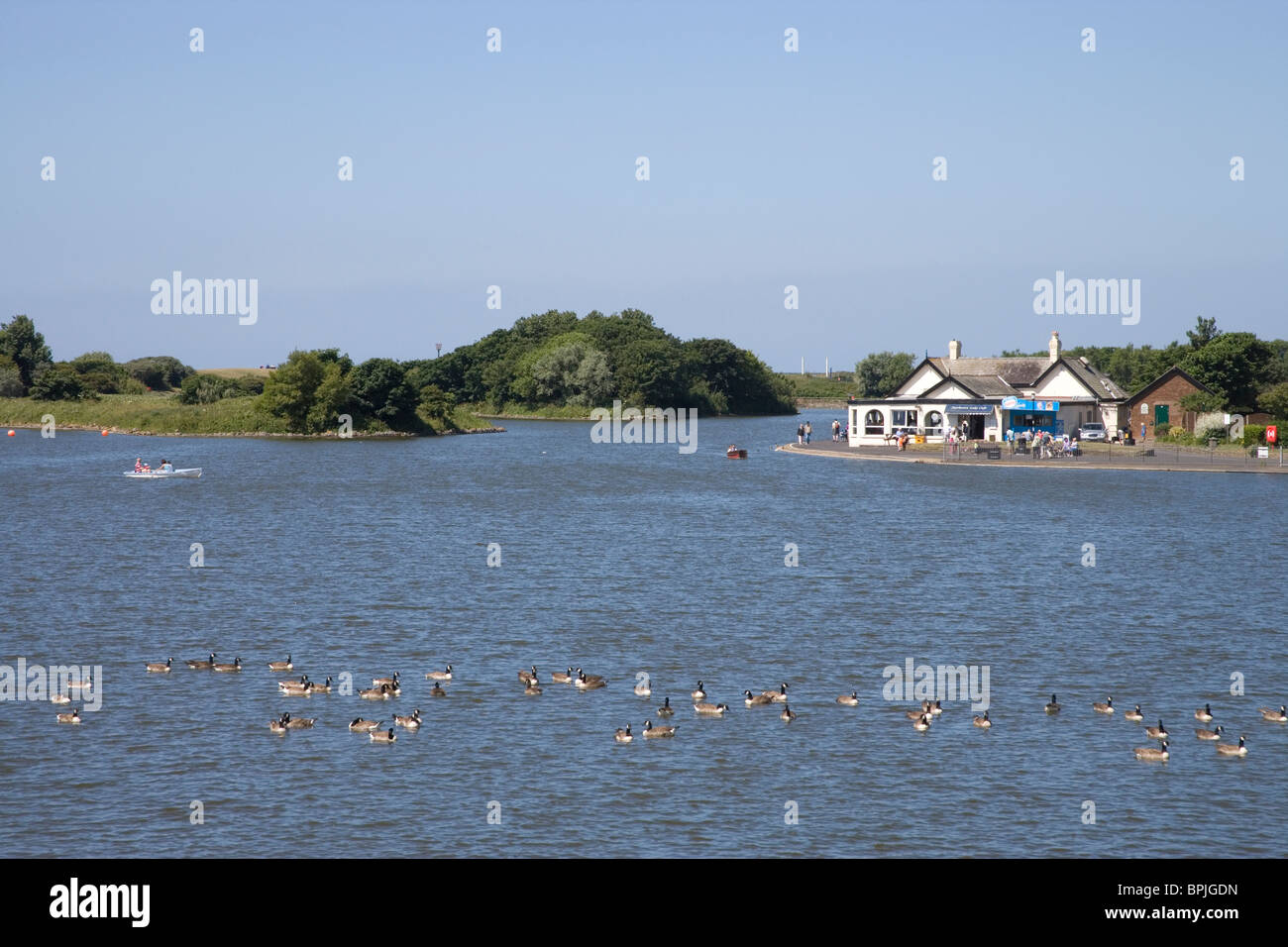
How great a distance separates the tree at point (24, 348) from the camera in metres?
190

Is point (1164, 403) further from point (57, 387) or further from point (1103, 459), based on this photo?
point (57, 387)

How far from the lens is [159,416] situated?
157 m

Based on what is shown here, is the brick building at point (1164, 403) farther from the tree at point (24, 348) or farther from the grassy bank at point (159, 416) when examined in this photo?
the tree at point (24, 348)

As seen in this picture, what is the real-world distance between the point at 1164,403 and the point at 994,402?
14.5m

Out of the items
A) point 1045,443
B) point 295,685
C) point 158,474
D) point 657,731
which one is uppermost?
point 1045,443

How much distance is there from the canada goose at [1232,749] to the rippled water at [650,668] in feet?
0.78

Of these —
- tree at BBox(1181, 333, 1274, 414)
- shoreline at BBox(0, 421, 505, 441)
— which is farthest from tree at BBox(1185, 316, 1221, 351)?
shoreline at BBox(0, 421, 505, 441)

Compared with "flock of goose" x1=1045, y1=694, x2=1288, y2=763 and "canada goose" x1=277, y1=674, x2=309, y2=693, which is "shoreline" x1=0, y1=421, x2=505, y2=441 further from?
"flock of goose" x1=1045, y1=694, x2=1288, y2=763

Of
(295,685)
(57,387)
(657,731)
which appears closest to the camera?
(657,731)

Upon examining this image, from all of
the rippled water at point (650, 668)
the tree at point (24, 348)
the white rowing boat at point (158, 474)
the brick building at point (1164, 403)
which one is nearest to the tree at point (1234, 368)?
the brick building at point (1164, 403)

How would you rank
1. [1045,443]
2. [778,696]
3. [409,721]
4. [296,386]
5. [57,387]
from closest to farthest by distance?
[409,721] → [778,696] → [1045,443] → [296,386] → [57,387]

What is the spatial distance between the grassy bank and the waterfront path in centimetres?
7168

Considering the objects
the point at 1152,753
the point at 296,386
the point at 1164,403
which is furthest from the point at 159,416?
the point at 1152,753
